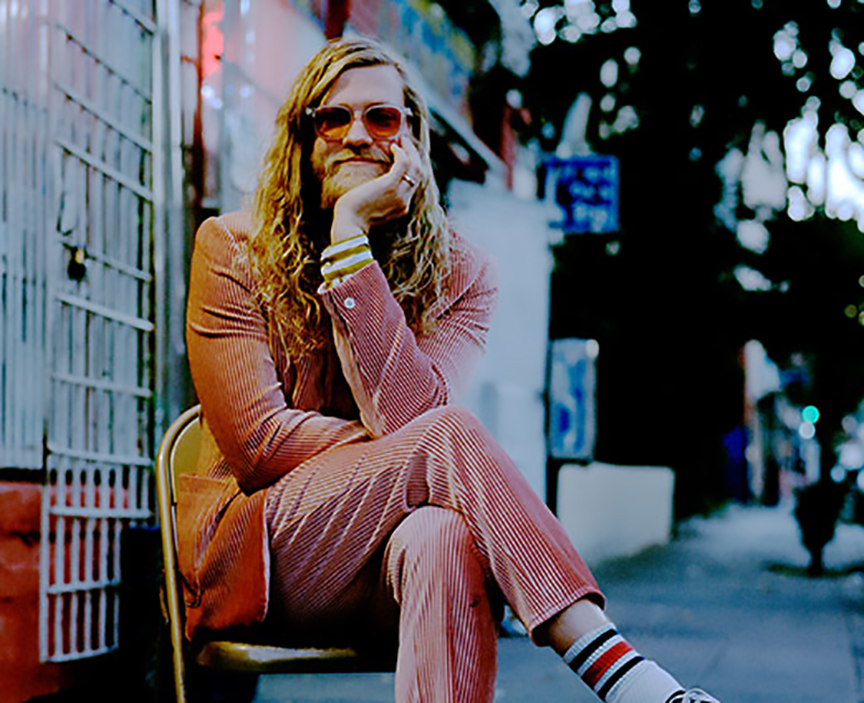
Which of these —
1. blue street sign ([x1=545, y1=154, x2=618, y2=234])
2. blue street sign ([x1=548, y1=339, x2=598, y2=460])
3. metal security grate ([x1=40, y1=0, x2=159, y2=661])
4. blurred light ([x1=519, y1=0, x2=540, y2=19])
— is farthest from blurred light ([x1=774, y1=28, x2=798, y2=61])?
metal security grate ([x1=40, y1=0, x2=159, y2=661])

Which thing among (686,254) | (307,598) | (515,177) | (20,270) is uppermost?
(515,177)

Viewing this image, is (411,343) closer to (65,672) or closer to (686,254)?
(65,672)

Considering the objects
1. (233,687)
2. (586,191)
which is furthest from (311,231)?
(586,191)

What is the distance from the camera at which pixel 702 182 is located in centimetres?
968

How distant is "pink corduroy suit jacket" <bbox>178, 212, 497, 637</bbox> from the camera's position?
2.11 metres

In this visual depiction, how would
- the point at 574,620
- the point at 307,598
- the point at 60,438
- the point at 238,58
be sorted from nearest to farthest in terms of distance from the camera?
the point at 574,620 < the point at 307,598 < the point at 60,438 < the point at 238,58

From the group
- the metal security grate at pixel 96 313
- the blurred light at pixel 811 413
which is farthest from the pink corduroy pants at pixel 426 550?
the blurred light at pixel 811 413

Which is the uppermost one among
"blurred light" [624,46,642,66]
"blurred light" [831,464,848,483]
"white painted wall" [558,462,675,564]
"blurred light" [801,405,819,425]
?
"blurred light" [624,46,642,66]

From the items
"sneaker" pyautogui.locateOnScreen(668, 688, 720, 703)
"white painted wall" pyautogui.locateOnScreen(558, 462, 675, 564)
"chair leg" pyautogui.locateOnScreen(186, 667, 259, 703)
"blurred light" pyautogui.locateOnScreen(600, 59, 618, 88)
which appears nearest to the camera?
"sneaker" pyautogui.locateOnScreen(668, 688, 720, 703)

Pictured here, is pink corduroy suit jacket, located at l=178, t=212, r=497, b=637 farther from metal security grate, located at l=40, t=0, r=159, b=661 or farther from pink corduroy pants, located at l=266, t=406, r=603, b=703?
metal security grate, located at l=40, t=0, r=159, b=661

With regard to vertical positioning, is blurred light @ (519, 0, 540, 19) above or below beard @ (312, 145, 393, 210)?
above

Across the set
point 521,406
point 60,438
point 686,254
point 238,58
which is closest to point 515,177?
point 686,254

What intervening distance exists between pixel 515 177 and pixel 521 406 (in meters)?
4.42

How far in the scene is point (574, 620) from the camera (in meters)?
1.86
